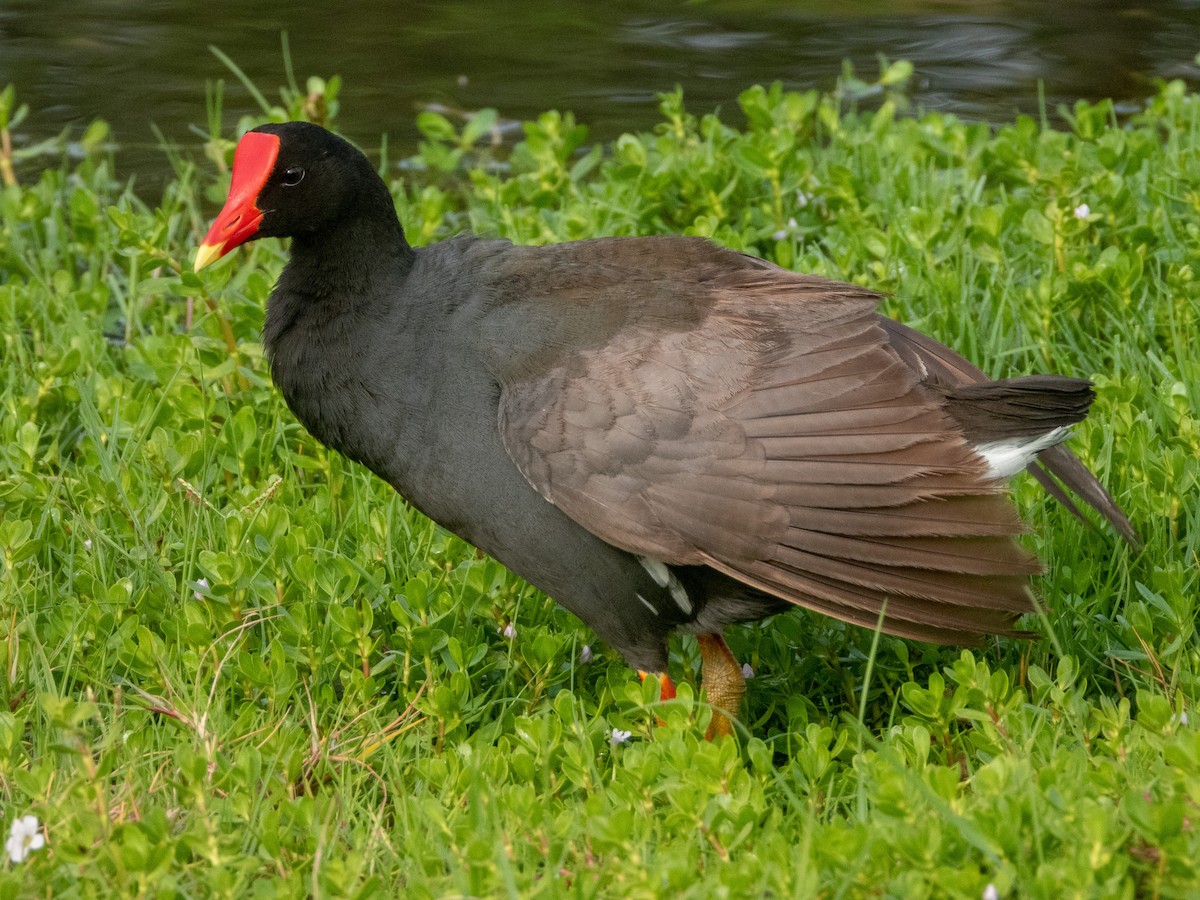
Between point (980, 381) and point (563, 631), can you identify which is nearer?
point (980, 381)

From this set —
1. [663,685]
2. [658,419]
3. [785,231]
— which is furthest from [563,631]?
[785,231]

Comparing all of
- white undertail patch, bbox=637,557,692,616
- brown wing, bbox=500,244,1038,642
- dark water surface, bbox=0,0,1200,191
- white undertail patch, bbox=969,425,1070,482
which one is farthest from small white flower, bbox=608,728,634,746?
dark water surface, bbox=0,0,1200,191

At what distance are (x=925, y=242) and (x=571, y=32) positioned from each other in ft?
12.5

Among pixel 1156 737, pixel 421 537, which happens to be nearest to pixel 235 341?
pixel 421 537

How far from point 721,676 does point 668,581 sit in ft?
1.14

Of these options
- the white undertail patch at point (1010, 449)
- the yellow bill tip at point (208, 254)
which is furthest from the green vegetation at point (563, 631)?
the yellow bill tip at point (208, 254)

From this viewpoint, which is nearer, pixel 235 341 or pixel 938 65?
pixel 235 341

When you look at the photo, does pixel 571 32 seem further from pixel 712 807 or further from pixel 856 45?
pixel 712 807

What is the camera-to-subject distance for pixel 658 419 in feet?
10.1

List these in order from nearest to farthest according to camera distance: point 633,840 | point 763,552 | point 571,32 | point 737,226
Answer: point 633,840 < point 763,552 < point 737,226 < point 571,32

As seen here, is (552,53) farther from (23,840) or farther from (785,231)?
(23,840)

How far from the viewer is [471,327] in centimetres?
331

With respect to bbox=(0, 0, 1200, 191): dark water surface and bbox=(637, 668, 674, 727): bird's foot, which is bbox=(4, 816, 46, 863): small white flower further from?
bbox=(0, 0, 1200, 191): dark water surface

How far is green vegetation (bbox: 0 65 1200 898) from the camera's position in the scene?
2.56m
